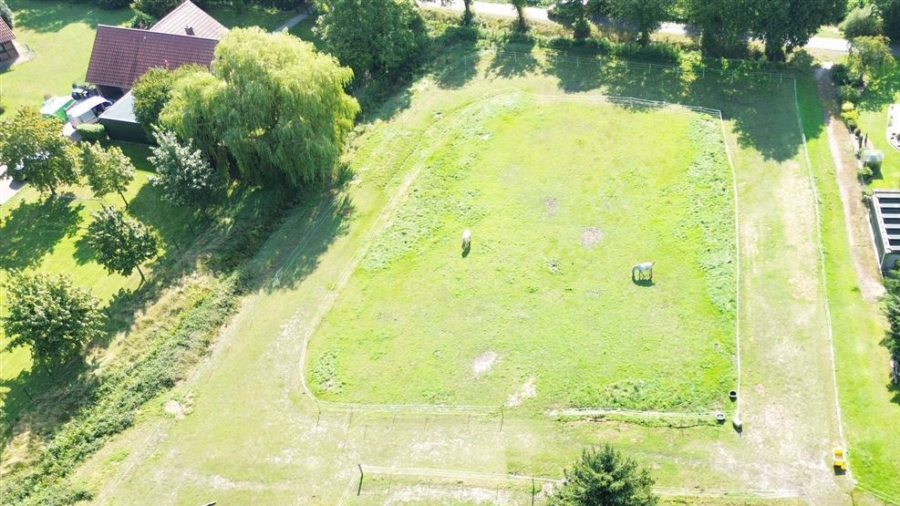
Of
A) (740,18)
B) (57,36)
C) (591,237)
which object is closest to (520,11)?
(740,18)

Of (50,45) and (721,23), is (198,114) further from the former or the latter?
(721,23)

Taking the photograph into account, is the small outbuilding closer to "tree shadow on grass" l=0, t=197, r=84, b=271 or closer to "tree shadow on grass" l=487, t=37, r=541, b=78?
"tree shadow on grass" l=0, t=197, r=84, b=271

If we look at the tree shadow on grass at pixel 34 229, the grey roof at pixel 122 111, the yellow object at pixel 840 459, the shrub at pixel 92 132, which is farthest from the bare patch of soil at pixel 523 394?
the shrub at pixel 92 132

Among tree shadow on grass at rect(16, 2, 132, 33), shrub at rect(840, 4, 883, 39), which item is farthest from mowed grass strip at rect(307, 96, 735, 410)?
tree shadow on grass at rect(16, 2, 132, 33)

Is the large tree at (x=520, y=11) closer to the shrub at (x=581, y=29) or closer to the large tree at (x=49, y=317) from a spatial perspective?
the shrub at (x=581, y=29)

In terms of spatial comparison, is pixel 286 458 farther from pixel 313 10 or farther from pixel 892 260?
pixel 313 10
